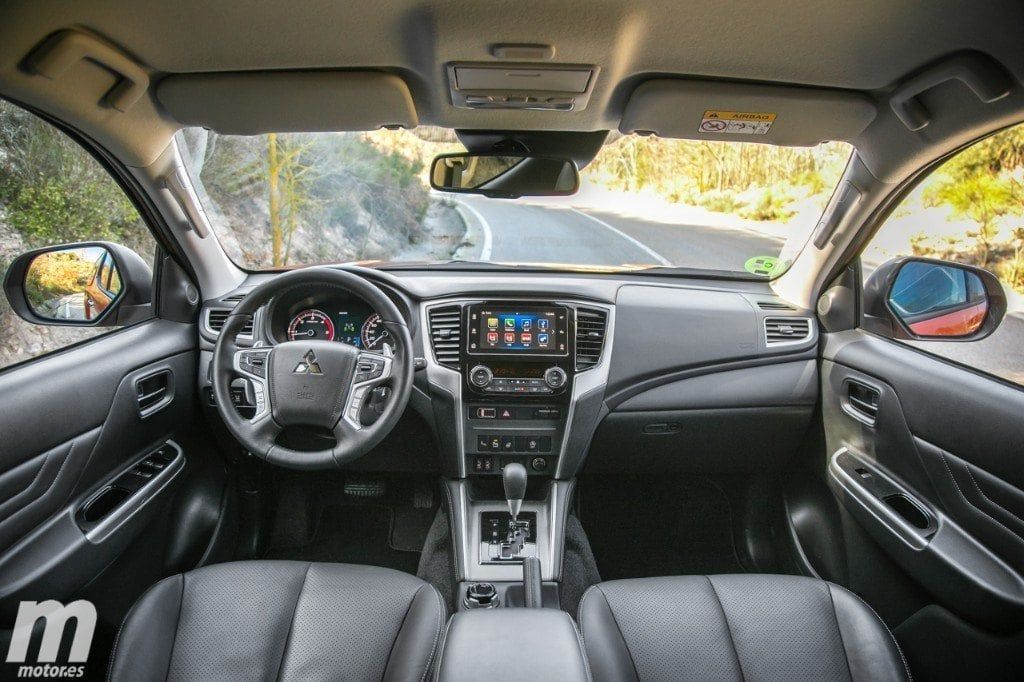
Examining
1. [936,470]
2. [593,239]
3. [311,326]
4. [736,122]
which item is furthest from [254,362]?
[936,470]

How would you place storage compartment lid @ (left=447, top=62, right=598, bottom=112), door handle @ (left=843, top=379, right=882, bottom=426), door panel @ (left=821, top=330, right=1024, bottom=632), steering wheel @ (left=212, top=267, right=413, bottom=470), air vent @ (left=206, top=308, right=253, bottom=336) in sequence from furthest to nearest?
air vent @ (left=206, top=308, right=253, bottom=336), door handle @ (left=843, top=379, right=882, bottom=426), steering wheel @ (left=212, top=267, right=413, bottom=470), storage compartment lid @ (left=447, top=62, right=598, bottom=112), door panel @ (left=821, top=330, right=1024, bottom=632)

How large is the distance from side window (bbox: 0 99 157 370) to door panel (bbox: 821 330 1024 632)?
3051 millimetres

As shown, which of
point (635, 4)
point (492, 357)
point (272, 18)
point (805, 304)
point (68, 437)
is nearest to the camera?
point (635, 4)

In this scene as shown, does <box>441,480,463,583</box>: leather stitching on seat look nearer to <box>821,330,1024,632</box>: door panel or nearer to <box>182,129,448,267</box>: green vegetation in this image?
<box>182,129,448,267</box>: green vegetation

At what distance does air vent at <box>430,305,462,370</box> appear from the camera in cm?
290

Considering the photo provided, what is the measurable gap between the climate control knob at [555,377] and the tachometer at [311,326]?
92cm

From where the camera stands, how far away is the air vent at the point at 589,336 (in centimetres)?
294

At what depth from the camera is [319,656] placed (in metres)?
1.84

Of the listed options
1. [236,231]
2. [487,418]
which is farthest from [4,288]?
[487,418]

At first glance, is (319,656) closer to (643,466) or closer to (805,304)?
(643,466)

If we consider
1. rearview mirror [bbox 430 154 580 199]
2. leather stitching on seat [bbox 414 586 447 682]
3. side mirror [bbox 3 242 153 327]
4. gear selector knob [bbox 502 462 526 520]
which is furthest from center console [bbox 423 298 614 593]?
side mirror [bbox 3 242 153 327]

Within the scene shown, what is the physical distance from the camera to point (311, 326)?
9.09 ft

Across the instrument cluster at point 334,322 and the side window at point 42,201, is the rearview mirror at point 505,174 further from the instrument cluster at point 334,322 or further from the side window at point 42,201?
the side window at point 42,201

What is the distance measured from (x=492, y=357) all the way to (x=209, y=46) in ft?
5.03
